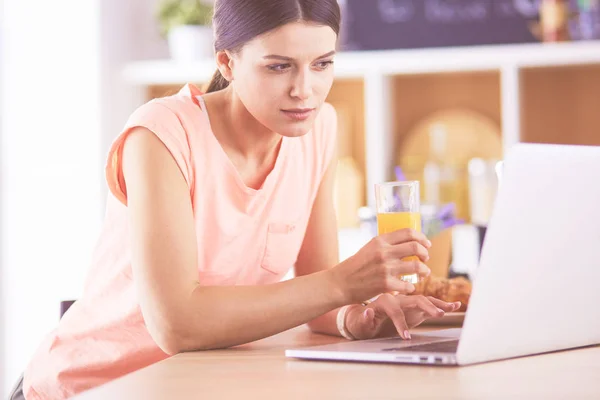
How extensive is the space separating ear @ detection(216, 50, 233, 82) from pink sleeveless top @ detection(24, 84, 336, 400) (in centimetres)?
7

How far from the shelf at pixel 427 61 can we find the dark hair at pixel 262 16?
203 cm

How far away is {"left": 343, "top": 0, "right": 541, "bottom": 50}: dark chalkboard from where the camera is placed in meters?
3.99

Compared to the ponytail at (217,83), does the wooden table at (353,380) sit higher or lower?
lower

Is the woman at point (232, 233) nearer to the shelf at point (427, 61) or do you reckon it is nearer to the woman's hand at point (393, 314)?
the woman's hand at point (393, 314)

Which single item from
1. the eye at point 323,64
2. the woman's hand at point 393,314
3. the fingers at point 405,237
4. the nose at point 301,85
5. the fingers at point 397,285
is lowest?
the woman's hand at point 393,314

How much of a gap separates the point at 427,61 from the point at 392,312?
8.03 ft

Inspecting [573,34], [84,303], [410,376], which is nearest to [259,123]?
[84,303]

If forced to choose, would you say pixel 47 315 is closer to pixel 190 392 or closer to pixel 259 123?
pixel 259 123

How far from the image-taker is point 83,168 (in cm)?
378

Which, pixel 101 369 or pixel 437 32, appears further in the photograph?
pixel 437 32

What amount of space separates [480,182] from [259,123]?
7.66ft

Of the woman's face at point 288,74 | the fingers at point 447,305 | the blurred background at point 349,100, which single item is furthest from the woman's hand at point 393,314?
the blurred background at point 349,100

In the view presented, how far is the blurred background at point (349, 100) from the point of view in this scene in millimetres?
3594

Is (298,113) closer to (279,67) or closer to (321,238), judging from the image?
(279,67)
